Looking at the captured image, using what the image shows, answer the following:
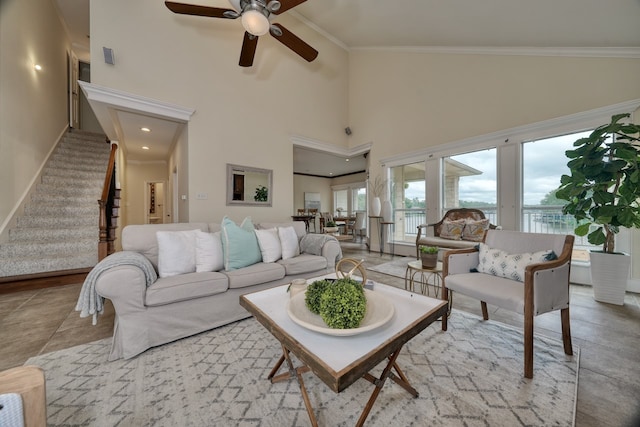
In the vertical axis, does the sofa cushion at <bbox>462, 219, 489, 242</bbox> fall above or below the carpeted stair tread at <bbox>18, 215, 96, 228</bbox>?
below

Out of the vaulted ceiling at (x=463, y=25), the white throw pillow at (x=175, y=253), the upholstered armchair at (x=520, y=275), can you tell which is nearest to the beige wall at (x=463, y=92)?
the vaulted ceiling at (x=463, y=25)

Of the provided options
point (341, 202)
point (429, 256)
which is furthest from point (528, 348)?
point (341, 202)

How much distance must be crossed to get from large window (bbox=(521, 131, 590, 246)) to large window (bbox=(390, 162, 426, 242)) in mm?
1651

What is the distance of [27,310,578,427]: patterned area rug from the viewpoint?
3.65 ft

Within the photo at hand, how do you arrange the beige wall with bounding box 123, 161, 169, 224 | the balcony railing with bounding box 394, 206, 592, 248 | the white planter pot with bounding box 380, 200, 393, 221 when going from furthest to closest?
the beige wall with bounding box 123, 161, 169, 224 → the white planter pot with bounding box 380, 200, 393, 221 → the balcony railing with bounding box 394, 206, 592, 248

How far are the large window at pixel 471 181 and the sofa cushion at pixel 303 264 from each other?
10.1 ft

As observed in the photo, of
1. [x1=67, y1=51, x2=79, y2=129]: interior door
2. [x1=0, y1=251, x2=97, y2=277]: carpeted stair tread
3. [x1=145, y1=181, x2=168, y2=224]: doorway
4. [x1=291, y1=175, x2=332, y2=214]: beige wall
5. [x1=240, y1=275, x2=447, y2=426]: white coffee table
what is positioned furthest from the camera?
[x1=291, y1=175, x2=332, y2=214]: beige wall

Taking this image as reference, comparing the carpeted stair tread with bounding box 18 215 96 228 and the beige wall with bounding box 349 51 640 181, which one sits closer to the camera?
the beige wall with bounding box 349 51 640 181

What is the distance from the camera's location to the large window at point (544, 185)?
10.6ft

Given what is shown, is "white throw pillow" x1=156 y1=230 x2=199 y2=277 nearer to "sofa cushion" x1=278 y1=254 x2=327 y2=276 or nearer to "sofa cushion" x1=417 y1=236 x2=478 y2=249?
"sofa cushion" x1=278 y1=254 x2=327 y2=276

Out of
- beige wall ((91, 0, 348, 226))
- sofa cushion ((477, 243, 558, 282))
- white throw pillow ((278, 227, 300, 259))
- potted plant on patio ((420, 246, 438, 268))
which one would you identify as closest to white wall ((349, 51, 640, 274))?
beige wall ((91, 0, 348, 226))

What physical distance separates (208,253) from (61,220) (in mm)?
3360

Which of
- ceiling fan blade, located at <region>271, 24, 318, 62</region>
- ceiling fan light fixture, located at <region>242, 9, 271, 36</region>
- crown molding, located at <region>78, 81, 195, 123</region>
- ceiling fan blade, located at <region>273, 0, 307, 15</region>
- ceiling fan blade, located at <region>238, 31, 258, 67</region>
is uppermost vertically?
ceiling fan blade, located at <region>273, 0, 307, 15</region>

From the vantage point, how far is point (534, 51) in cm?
327
